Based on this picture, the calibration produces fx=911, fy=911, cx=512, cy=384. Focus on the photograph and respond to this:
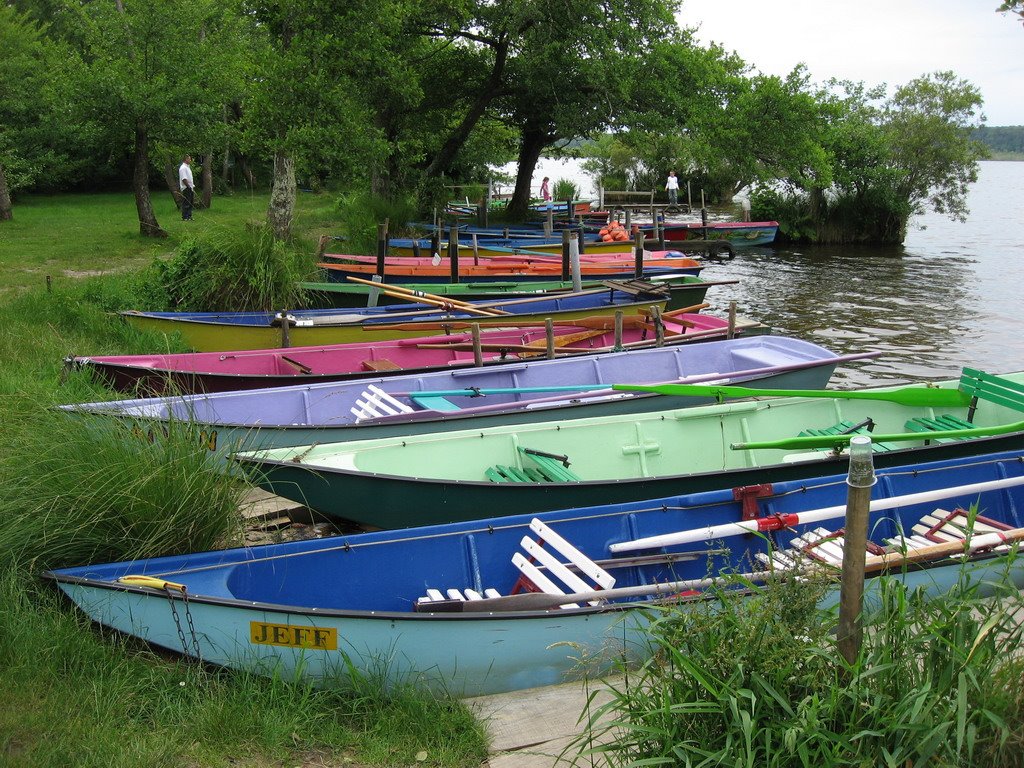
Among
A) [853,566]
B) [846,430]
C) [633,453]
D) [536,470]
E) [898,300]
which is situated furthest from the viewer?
[898,300]

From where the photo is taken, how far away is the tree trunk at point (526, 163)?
27.9 meters

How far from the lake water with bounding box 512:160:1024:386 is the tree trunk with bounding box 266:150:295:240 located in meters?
9.98

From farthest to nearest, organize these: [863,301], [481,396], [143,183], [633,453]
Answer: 1. [863,301]
2. [143,183]
3. [481,396]
4. [633,453]

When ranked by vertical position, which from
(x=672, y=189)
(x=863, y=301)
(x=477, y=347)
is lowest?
(x=863, y=301)

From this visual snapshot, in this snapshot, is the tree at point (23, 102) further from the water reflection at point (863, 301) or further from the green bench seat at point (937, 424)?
the green bench seat at point (937, 424)

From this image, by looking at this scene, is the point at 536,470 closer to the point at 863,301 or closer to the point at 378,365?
the point at 378,365

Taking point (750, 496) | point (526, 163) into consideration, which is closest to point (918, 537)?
point (750, 496)

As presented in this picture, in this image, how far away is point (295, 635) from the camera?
509 centimetres

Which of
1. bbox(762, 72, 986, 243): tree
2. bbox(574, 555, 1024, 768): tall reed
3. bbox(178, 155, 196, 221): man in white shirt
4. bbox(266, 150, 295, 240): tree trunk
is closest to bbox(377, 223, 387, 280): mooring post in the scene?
bbox(266, 150, 295, 240): tree trunk

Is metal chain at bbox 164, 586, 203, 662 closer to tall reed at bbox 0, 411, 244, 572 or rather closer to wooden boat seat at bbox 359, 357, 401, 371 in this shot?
tall reed at bbox 0, 411, 244, 572

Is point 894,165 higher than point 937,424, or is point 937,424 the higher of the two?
point 894,165

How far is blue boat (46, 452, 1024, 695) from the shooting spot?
16.8 ft

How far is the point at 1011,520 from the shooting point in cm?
735

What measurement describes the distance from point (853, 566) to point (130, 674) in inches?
148
